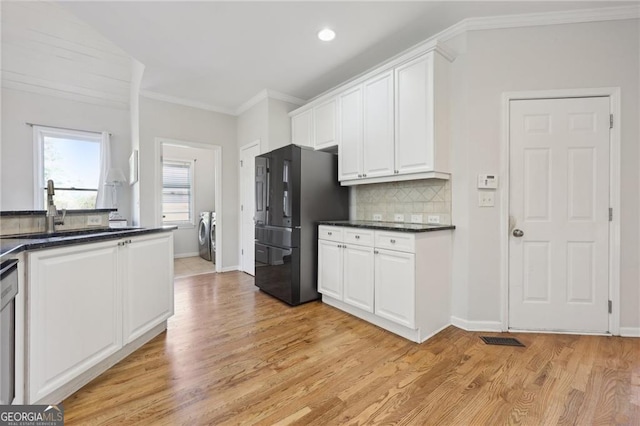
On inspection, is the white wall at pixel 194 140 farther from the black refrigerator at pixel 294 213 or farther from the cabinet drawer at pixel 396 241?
the cabinet drawer at pixel 396 241

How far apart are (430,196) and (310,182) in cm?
130

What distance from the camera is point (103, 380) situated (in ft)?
5.68

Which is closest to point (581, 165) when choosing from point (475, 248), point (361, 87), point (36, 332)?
point (475, 248)

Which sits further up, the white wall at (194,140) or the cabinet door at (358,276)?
the white wall at (194,140)

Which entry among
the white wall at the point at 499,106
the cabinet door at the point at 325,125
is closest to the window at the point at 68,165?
the cabinet door at the point at 325,125

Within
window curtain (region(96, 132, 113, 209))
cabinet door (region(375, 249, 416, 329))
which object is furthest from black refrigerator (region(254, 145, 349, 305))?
window curtain (region(96, 132, 113, 209))

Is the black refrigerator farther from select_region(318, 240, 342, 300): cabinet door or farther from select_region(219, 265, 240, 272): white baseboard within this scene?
select_region(219, 265, 240, 272): white baseboard

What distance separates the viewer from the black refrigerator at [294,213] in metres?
3.10

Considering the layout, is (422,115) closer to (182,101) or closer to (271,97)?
(271,97)

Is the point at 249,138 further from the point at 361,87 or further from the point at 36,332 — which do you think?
the point at 36,332

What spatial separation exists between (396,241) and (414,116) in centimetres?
117

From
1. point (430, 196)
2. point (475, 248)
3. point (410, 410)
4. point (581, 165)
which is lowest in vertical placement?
point (410, 410)

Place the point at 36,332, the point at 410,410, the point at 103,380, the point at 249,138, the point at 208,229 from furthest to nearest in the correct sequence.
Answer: the point at 208,229
the point at 249,138
the point at 103,380
the point at 410,410
the point at 36,332

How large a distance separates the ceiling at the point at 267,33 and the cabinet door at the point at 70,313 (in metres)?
2.08
